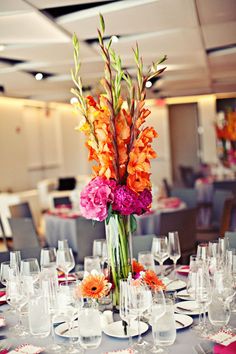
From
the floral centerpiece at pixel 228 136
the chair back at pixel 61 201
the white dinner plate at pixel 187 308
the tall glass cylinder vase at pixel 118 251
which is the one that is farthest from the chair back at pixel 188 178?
the tall glass cylinder vase at pixel 118 251

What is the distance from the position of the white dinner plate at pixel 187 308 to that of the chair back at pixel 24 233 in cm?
273

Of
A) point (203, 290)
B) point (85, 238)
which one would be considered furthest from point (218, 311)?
point (85, 238)

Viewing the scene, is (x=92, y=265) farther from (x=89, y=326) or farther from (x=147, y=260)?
(x=89, y=326)

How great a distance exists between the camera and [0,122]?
11.8 metres

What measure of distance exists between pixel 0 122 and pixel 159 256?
30.9 feet

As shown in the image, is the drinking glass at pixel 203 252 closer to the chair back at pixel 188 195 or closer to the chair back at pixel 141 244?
the chair back at pixel 141 244

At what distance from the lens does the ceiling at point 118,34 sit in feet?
15.8

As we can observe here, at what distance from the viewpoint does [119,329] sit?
2.25 meters

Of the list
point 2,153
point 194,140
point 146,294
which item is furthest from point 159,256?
point 194,140

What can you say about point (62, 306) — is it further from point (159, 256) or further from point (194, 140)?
point (194, 140)

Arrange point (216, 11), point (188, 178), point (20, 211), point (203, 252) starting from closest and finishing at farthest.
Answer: point (203, 252) < point (216, 11) < point (20, 211) < point (188, 178)

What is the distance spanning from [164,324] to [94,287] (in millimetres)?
452

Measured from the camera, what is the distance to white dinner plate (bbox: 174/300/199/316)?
7.90 ft

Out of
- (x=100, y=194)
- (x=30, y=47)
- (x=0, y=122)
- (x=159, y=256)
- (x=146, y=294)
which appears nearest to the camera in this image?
(x=146, y=294)
